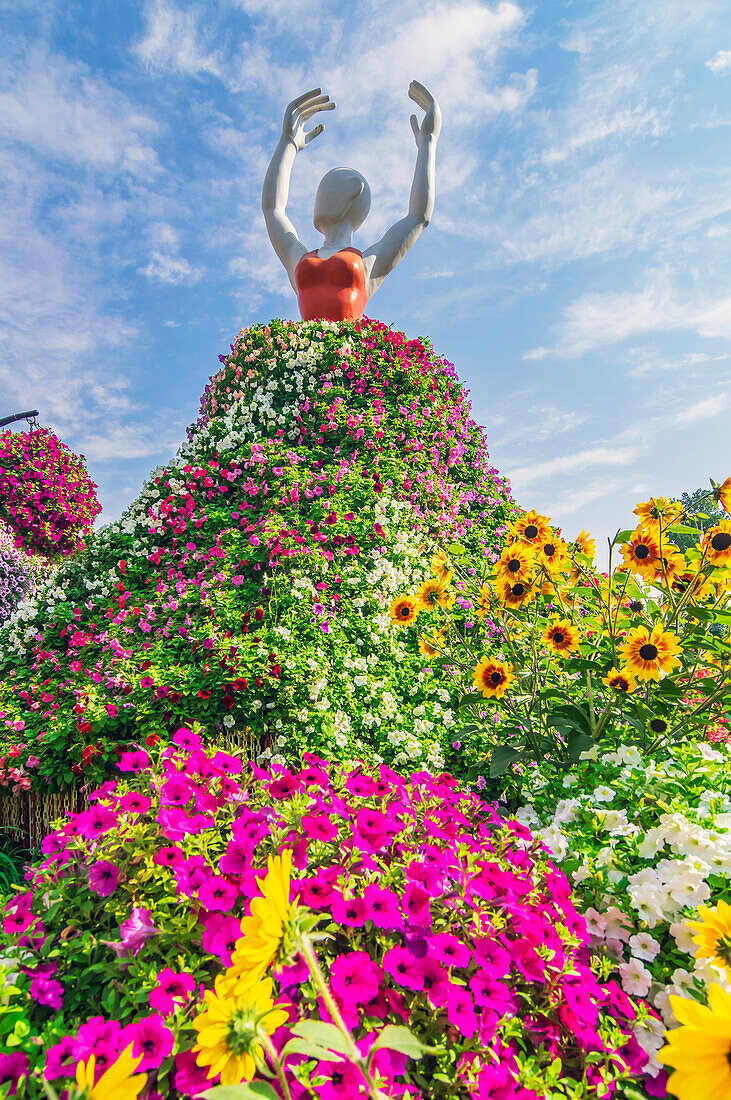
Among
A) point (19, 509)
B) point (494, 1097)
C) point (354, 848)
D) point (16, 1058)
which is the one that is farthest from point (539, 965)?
point (19, 509)

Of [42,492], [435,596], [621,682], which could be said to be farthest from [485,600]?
[42,492]

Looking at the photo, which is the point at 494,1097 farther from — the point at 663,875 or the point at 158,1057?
the point at 663,875

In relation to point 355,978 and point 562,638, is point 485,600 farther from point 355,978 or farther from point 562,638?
point 355,978

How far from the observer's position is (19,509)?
9.86 metres

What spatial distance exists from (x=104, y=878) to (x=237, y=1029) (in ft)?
2.32

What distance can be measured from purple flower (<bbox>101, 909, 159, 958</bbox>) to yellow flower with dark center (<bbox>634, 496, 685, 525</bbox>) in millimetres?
2166

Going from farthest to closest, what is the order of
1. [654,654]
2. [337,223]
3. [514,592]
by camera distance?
1. [337,223]
2. [514,592]
3. [654,654]

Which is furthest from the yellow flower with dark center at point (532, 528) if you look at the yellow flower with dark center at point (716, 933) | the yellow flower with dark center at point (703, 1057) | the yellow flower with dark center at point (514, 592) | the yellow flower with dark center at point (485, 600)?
the yellow flower with dark center at point (703, 1057)

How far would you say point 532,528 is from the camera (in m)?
2.43

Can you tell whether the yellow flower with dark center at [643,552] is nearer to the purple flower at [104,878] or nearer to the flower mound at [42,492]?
the purple flower at [104,878]

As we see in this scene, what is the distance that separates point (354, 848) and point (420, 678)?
222cm

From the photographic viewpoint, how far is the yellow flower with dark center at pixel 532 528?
242cm

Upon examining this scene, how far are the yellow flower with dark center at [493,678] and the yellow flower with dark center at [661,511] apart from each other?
2.81 feet

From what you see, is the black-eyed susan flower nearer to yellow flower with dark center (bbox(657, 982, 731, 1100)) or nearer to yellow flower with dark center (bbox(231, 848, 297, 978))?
yellow flower with dark center (bbox(657, 982, 731, 1100))
